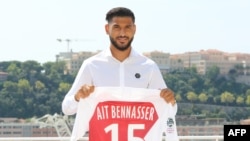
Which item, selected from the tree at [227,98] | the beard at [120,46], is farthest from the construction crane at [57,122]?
the tree at [227,98]

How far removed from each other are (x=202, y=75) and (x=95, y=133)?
94.6 m

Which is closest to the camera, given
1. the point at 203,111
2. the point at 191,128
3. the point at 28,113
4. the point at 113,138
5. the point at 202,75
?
the point at 113,138

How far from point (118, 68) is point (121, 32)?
13cm

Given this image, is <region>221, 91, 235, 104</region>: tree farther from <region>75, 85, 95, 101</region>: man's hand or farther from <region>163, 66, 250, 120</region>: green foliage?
<region>75, 85, 95, 101</region>: man's hand

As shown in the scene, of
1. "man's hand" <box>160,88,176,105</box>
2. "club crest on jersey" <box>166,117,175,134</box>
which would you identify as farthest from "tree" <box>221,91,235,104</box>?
"man's hand" <box>160,88,176,105</box>

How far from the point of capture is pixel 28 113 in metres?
73.0

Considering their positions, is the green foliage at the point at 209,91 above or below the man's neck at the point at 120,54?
below

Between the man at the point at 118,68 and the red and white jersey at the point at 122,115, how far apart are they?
0.03m

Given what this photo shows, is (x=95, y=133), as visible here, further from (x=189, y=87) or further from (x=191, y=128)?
(x=189, y=87)

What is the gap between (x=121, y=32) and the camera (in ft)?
9.57

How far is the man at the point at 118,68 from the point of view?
2.93 m

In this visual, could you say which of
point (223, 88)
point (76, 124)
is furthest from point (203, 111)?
point (76, 124)

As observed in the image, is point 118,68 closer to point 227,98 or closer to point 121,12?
point 121,12

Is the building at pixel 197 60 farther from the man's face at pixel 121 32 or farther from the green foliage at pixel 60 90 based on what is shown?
the man's face at pixel 121 32
